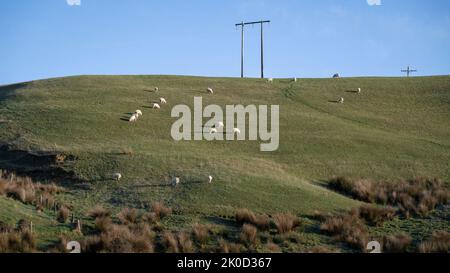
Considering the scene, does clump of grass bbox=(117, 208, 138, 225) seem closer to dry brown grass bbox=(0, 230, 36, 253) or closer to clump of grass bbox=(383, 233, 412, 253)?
dry brown grass bbox=(0, 230, 36, 253)

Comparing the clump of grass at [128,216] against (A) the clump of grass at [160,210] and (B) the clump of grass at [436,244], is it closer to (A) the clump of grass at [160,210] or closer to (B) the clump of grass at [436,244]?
(A) the clump of grass at [160,210]

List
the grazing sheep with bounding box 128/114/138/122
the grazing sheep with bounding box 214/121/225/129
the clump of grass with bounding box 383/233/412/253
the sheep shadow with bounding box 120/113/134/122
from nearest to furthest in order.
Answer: the clump of grass with bounding box 383/233/412/253 < the grazing sheep with bounding box 214/121/225/129 < the grazing sheep with bounding box 128/114/138/122 < the sheep shadow with bounding box 120/113/134/122

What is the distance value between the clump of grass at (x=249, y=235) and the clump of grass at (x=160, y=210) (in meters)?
3.97

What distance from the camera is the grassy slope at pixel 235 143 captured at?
2723 cm

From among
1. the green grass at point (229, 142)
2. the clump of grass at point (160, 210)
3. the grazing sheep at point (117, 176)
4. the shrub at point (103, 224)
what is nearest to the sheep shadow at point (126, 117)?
the green grass at point (229, 142)

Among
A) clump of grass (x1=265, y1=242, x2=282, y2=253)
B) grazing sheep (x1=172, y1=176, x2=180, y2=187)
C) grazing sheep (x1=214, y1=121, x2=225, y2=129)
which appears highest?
grazing sheep (x1=214, y1=121, x2=225, y2=129)

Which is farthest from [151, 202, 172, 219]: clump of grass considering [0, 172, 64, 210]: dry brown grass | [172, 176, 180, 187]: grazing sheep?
[0, 172, 64, 210]: dry brown grass

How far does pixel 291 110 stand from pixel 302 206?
2764 cm

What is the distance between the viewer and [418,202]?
28.2 m

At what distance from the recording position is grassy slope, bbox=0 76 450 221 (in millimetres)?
27234

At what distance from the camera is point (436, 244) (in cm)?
2055

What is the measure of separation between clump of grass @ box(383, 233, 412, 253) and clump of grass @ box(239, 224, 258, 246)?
4.94 meters

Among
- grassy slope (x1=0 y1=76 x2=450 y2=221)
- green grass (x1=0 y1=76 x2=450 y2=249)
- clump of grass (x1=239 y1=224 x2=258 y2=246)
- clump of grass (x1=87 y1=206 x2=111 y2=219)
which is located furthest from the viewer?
grassy slope (x1=0 y1=76 x2=450 y2=221)
